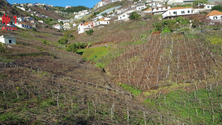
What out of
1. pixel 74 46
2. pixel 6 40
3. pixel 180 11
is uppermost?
pixel 180 11

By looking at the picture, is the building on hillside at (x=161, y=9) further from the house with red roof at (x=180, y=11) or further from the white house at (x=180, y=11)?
the white house at (x=180, y=11)

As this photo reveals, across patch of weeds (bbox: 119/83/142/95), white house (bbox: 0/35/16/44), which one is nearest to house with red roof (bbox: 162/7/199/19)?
patch of weeds (bbox: 119/83/142/95)

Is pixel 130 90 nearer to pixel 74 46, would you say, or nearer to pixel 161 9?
pixel 74 46

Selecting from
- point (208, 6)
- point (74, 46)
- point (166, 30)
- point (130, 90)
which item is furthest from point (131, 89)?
point (208, 6)

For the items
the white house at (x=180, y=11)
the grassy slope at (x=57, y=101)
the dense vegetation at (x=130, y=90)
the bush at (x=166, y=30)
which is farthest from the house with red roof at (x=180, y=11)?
the grassy slope at (x=57, y=101)

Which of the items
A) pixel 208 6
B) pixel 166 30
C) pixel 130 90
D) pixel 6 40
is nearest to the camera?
pixel 130 90

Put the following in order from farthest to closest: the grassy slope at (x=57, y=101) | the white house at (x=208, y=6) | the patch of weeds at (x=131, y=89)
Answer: the white house at (x=208, y=6), the patch of weeds at (x=131, y=89), the grassy slope at (x=57, y=101)

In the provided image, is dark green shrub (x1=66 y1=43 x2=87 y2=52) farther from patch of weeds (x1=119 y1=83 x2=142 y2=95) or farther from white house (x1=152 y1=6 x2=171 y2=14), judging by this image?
white house (x1=152 y1=6 x2=171 y2=14)

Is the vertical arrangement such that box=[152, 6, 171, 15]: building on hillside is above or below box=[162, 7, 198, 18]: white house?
above

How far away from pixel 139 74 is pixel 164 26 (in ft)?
77.3

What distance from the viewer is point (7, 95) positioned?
13680 mm

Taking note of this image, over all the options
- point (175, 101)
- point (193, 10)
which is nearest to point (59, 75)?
point (175, 101)

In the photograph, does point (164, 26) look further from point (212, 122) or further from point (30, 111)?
point (30, 111)

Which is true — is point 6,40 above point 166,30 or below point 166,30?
below
